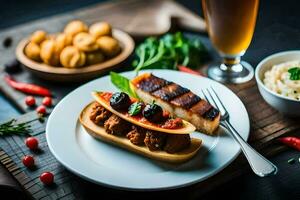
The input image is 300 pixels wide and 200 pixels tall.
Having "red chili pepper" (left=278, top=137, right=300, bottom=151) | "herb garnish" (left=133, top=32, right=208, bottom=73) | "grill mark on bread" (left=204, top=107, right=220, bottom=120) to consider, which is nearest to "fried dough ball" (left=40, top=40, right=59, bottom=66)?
"herb garnish" (left=133, top=32, right=208, bottom=73)

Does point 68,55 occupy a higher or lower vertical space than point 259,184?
higher

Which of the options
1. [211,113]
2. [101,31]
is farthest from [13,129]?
[211,113]

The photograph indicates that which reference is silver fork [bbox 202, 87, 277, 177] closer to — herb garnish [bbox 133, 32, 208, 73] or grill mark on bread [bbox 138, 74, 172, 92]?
grill mark on bread [bbox 138, 74, 172, 92]

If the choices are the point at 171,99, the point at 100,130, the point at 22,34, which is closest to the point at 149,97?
the point at 171,99

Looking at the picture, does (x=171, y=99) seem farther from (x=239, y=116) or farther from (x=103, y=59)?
(x=103, y=59)

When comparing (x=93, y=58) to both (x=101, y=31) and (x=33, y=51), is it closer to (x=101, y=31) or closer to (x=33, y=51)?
(x=101, y=31)

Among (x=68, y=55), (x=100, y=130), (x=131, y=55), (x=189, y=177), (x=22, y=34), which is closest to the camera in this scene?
(x=189, y=177)

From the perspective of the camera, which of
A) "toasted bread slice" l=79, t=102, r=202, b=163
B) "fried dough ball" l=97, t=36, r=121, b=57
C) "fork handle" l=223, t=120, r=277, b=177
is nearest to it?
"fork handle" l=223, t=120, r=277, b=177
